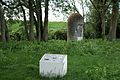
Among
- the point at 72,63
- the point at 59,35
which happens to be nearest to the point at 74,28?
the point at 59,35

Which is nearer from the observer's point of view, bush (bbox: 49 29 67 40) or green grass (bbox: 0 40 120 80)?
green grass (bbox: 0 40 120 80)

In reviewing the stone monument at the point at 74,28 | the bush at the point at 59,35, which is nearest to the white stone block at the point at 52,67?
the stone monument at the point at 74,28

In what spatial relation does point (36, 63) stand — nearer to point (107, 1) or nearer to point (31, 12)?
point (31, 12)

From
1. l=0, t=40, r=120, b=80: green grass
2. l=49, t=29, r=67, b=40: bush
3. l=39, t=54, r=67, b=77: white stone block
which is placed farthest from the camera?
l=49, t=29, r=67, b=40: bush

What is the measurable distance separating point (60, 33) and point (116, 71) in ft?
67.4

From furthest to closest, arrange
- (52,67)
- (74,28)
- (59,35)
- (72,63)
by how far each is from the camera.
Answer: (59,35) → (74,28) → (72,63) → (52,67)

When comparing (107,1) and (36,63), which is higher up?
(107,1)

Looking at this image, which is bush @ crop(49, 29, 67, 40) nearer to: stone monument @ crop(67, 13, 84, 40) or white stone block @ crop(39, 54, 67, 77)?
stone monument @ crop(67, 13, 84, 40)

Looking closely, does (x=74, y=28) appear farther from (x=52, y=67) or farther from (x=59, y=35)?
(x=52, y=67)

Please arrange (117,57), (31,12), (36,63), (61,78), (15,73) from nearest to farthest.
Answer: (61,78), (15,73), (36,63), (117,57), (31,12)

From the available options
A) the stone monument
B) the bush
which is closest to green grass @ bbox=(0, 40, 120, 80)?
the stone monument

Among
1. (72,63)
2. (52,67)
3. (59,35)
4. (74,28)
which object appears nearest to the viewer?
(52,67)

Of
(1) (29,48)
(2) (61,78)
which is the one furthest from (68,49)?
(2) (61,78)

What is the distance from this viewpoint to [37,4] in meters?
20.6
